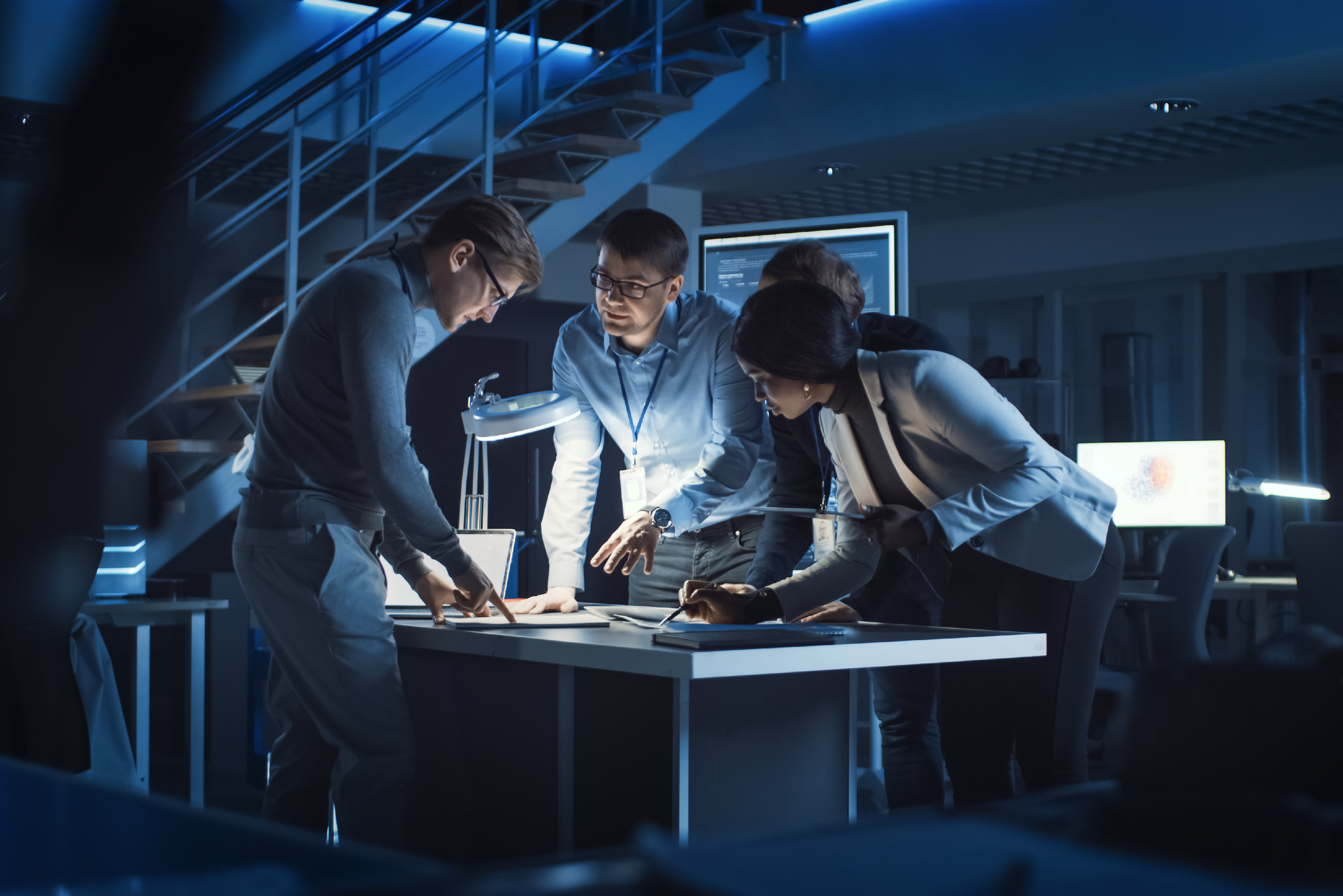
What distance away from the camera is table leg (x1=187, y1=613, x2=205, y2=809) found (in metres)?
3.47

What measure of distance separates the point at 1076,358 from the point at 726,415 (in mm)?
5997

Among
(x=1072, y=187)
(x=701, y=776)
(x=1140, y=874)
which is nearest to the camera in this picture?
(x=1140, y=874)

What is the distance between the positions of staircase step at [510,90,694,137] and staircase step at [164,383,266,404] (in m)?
2.01

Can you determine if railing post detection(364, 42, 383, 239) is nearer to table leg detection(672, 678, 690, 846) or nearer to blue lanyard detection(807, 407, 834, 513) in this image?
blue lanyard detection(807, 407, 834, 513)

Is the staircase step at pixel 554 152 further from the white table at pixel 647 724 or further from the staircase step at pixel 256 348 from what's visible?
the white table at pixel 647 724

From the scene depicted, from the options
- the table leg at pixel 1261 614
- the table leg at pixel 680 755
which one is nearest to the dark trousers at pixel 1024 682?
the table leg at pixel 680 755

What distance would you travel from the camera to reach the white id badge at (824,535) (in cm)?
226

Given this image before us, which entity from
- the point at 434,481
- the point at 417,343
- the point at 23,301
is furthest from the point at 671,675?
the point at 434,481

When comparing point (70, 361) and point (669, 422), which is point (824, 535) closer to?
point (669, 422)

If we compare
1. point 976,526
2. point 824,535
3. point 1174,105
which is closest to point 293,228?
point 824,535

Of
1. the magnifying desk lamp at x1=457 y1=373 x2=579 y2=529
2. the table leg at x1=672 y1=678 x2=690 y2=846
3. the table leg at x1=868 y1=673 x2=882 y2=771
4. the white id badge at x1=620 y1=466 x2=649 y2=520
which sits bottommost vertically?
the table leg at x1=868 y1=673 x2=882 y2=771

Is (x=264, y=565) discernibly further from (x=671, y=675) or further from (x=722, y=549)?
(x=722, y=549)

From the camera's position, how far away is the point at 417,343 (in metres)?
4.46

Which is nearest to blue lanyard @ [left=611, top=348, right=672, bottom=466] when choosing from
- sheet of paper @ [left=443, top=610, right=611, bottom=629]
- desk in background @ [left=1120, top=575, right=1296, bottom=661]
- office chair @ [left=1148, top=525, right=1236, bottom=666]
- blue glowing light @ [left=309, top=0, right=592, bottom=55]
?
sheet of paper @ [left=443, top=610, right=611, bottom=629]
